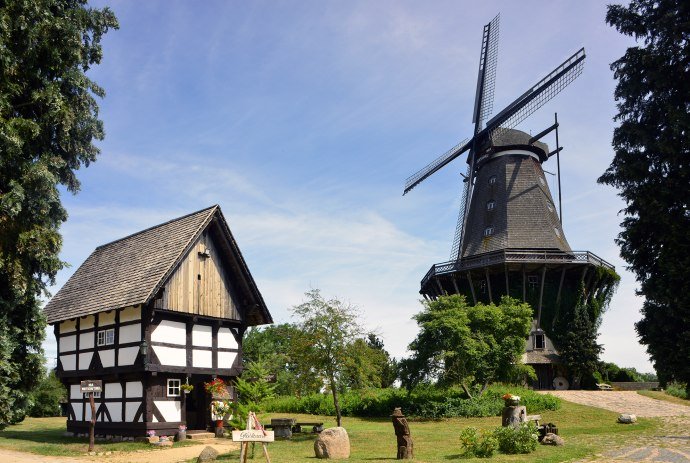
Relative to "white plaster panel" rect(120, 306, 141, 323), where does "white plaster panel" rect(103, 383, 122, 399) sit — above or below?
below

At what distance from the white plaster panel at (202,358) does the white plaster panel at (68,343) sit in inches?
225

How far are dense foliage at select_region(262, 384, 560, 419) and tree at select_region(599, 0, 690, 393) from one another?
48.5ft

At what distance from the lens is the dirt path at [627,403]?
3094 centimetres

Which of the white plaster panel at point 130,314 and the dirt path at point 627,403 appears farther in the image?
the dirt path at point 627,403

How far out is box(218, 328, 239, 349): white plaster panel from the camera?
26484mm

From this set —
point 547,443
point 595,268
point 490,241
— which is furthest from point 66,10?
point 595,268

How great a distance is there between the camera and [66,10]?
49.8ft

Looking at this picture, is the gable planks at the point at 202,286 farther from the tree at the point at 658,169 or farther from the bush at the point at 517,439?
the tree at the point at 658,169

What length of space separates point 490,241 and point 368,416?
1754cm

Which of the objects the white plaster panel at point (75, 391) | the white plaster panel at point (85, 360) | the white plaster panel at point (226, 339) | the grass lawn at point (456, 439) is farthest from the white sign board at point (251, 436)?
the white plaster panel at point (75, 391)

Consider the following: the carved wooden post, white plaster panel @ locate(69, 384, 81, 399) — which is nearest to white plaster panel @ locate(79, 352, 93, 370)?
white plaster panel @ locate(69, 384, 81, 399)

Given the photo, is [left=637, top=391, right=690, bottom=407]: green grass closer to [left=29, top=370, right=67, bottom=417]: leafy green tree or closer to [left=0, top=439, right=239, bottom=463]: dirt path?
[left=0, top=439, right=239, bottom=463]: dirt path

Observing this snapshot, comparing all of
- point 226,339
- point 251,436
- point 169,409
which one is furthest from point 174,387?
point 251,436

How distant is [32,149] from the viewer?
1460cm
